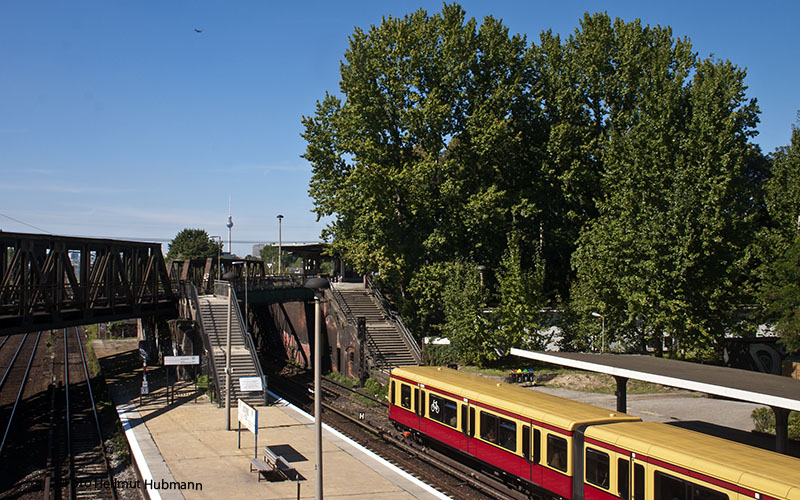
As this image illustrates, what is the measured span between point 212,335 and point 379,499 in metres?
19.9

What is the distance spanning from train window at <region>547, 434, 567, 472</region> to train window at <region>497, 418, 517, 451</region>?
1.40 meters

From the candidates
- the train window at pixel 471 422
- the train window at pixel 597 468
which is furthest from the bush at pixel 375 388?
the train window at pixel 597 468

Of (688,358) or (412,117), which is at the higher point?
(412,117)

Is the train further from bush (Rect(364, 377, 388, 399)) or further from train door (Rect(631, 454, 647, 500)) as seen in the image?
bush (Rect(364, 377, 388, 399))

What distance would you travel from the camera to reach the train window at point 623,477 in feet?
45.3

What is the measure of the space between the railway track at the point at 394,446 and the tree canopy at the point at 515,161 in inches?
345

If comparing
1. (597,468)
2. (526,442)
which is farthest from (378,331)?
(597,468)

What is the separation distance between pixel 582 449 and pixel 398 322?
27.4 m

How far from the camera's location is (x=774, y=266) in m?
30.5

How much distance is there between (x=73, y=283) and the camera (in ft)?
103

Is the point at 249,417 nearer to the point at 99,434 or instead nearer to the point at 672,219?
the point at 99,434

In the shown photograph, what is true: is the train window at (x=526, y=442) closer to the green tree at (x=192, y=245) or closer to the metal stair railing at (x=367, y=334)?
the metal stair railing at (x=367, y=334)

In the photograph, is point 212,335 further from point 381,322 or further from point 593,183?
point 593,183

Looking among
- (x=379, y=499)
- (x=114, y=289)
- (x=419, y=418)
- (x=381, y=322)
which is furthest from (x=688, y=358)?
(x=114, y=289)
